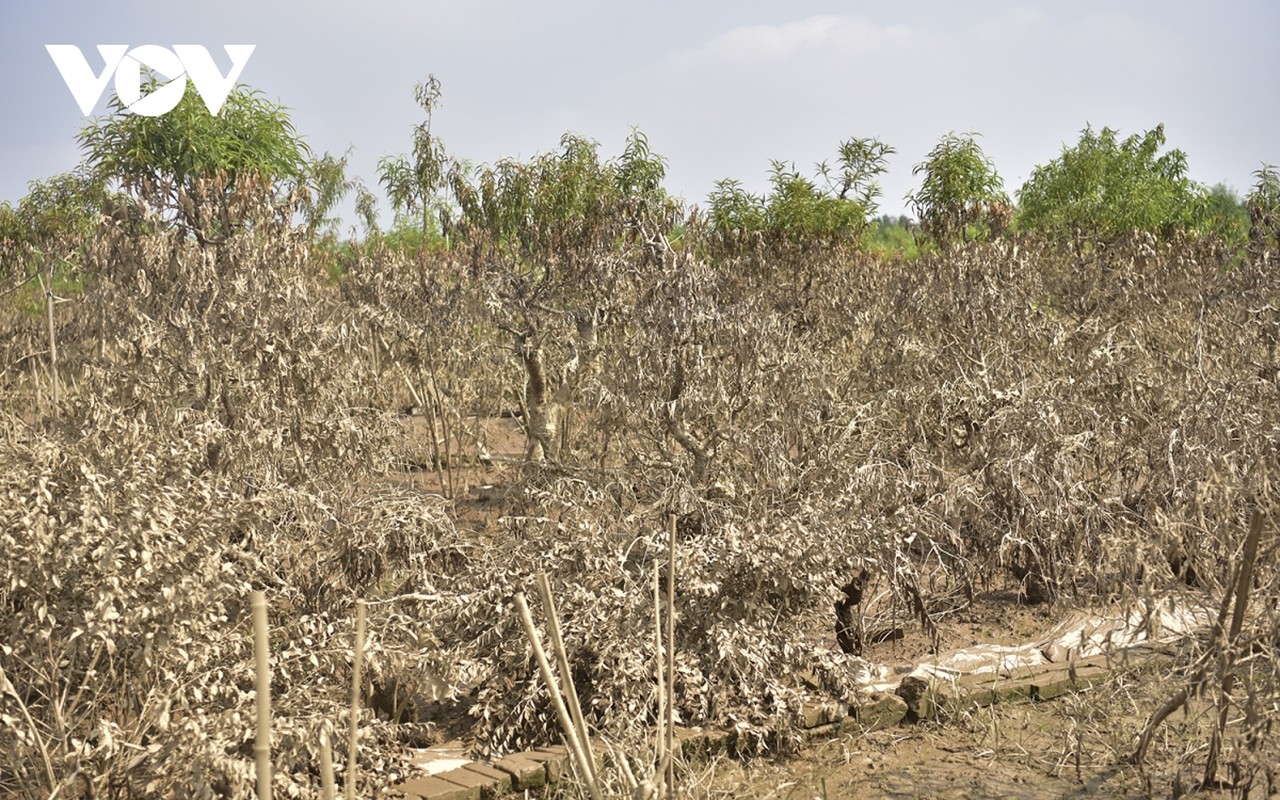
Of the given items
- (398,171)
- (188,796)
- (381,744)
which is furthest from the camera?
(398,171)

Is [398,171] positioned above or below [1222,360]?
above

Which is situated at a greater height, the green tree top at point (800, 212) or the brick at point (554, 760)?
the green tree top at point (800, 212)

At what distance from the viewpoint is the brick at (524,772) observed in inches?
195

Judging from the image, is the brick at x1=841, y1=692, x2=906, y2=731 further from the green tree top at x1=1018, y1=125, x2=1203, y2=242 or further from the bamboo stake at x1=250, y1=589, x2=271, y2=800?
the green tree top at x1=1018, y1=125, x2=1203, y2=242

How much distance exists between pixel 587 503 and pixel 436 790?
2299 mm

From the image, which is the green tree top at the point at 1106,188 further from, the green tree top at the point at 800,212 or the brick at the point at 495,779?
the brick at the point at 495,779

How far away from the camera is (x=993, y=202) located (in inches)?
558

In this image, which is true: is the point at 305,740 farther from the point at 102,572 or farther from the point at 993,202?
the point at 993,202

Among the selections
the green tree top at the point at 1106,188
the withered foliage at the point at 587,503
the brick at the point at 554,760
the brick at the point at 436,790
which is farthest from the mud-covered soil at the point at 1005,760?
the green tree top at the point at 1106,188

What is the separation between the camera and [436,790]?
4.83 meters

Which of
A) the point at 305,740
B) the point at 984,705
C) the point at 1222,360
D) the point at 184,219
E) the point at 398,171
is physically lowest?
the point at 984,705

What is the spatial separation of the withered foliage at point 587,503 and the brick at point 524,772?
0.23m

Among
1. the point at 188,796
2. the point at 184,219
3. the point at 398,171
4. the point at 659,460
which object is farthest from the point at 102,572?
the point at 398,171

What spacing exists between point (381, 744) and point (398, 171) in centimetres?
1216
